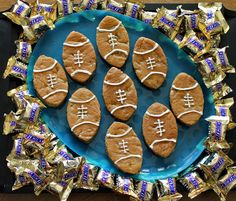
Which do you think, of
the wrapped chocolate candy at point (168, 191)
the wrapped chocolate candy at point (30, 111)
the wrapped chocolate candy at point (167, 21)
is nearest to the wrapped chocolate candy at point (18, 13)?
the wrapped chocolate candy at point (30, 111)

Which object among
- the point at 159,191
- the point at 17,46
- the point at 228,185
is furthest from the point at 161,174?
the point at 17,46

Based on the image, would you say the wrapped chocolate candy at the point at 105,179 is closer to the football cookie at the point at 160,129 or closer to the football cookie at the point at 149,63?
the football cookie at the point at 160,129

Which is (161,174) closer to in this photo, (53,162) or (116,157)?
(116,157)

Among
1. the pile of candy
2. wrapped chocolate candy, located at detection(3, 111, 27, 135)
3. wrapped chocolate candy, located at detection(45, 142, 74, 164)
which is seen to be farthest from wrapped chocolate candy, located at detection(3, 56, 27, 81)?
wrapped chocolate candy, located at detection(45, 142, 74, 164)

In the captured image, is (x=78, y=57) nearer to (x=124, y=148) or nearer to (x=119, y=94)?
(x=119, y=94)

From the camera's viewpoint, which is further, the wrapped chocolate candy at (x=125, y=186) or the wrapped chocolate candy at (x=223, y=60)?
the wrapped chocolate candy at (x=223, y=60)

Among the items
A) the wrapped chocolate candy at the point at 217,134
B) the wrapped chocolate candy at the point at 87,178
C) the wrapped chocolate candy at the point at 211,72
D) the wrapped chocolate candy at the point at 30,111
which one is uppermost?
the wrapped chocolate candy at the point at 211,72

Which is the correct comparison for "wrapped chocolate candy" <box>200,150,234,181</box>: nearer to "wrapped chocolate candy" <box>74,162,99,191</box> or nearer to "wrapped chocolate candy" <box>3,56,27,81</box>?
"wrapped chocolate candy" <box>74,162,99,191</box>
